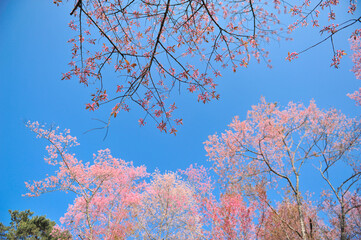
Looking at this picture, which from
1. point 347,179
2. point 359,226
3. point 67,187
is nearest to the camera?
point 347,179

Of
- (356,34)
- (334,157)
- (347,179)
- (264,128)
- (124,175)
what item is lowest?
(347,179)

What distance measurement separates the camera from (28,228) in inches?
551

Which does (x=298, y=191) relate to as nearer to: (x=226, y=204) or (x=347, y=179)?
(x=347, y=179)

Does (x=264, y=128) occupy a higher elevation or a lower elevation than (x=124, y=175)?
lower

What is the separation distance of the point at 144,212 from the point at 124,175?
11.8ft

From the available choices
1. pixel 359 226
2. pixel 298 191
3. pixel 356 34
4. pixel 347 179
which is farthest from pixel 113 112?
pixel 359 226

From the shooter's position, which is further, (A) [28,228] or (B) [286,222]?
(A) [28,228]

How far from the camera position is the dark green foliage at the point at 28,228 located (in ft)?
44.6

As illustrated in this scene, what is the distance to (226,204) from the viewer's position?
868 centimetres

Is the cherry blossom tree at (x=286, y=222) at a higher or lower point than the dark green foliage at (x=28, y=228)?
lower

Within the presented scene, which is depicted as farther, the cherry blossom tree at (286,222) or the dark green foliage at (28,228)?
the dark green foliage at (28,228)

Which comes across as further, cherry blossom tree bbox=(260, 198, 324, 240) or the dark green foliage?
the dark green foliage

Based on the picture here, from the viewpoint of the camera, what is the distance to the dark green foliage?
13594mm

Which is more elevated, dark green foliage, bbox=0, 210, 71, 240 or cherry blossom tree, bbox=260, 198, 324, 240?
dark green foliage, bbox=0, 210, 71, 240
